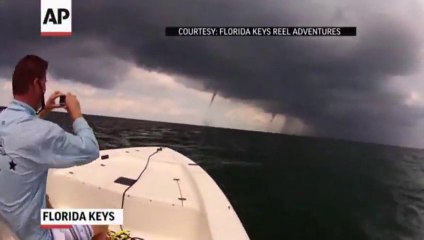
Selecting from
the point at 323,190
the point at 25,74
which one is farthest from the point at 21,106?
the point at 323,190

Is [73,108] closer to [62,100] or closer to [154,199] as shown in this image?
[62,100]

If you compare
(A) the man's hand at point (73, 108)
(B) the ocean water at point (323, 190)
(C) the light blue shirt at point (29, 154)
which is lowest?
(B) the ocean water at point (323, 190)

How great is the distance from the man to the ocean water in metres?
0.84

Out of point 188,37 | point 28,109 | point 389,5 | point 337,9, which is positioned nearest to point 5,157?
point 28,109

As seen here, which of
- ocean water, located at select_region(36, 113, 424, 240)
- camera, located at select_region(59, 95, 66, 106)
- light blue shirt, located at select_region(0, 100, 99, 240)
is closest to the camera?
light blue shirt, located at select_region(0, 100, 99, 240)

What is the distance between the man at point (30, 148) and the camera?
54 cm

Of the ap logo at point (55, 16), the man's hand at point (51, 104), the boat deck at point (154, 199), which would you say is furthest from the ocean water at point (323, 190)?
the man's hand at point (51, 104)

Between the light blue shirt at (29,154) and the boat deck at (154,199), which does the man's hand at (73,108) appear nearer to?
the light blue shirt at (29,154)

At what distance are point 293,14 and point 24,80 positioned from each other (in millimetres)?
1054

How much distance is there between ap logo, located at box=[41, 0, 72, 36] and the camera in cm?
120

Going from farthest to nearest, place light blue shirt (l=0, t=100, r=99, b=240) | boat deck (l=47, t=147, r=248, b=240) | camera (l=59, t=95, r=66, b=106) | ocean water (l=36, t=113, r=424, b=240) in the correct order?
ocean water (l=36, t=113, r=424, b=240) < boat deck (l=47, t=147, r=248, b=240) < camera (l=59, t=95, r=66, b=106) < light blue shirt (l=0, t=100, r=99, b=240)

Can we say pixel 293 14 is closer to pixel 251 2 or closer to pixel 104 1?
pixel 251 2

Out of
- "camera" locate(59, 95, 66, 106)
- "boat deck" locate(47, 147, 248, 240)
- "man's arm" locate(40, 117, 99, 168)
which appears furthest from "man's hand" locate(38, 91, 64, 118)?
"boat deck" locate(47, 147, 248, 240)

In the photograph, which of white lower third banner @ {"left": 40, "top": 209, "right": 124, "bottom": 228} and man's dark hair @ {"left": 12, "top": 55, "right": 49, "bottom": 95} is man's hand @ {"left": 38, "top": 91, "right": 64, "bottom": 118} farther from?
white lower third banner @ {"left": 40, "top": 209, "right": 124, "bottom": 228}
